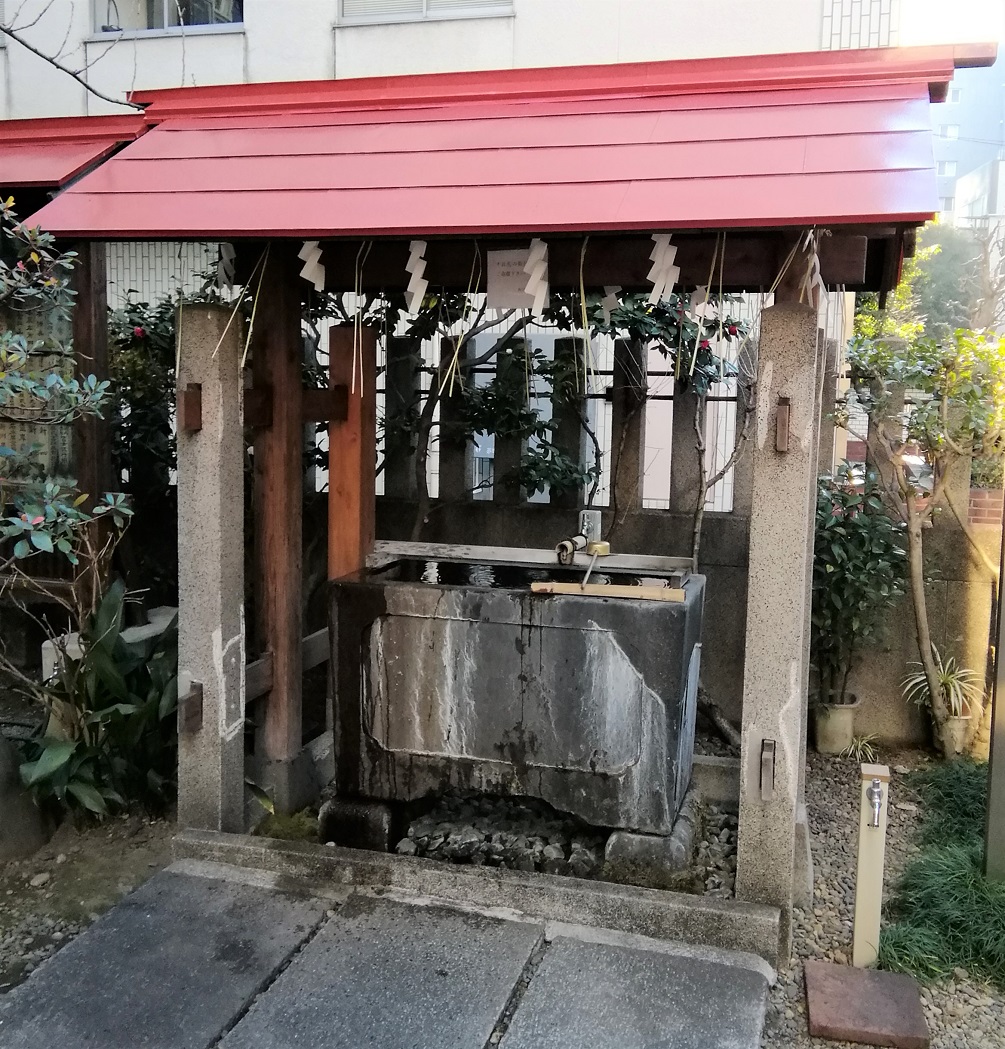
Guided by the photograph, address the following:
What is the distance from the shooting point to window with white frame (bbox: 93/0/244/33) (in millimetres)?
10383

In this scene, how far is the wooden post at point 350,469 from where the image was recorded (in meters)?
5.51

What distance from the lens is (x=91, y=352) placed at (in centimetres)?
618

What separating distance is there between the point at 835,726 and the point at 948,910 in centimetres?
259

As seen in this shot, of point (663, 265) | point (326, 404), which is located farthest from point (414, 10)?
point (663, 265)

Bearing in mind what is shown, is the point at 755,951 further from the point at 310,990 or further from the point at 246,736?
the point at 246,736

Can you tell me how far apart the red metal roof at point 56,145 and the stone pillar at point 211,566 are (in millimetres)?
1711

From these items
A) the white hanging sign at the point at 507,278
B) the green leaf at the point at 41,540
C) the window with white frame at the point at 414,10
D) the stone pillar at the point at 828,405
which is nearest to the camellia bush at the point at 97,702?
the green leaf at the point at 41,540

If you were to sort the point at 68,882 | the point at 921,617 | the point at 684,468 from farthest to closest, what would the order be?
1. the point at 684,468
2. the point at 921,617
3. the point at 68,882

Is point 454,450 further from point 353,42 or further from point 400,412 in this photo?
point 353,42

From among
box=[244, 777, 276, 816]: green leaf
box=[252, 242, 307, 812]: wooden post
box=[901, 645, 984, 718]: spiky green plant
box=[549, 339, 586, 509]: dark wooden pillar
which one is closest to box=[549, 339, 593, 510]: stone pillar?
box=[549, 339, 586, 509]: dark wooden pillar

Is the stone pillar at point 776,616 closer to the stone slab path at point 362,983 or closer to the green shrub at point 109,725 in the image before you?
the stone slab path at point 362,983

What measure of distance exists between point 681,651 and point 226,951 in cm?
243

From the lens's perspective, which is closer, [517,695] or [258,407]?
[517,695]

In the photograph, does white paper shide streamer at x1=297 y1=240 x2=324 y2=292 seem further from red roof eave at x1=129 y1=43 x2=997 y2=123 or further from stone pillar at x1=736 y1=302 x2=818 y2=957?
stone pillar at x1=736 y1=302 x2=818 y2=957
